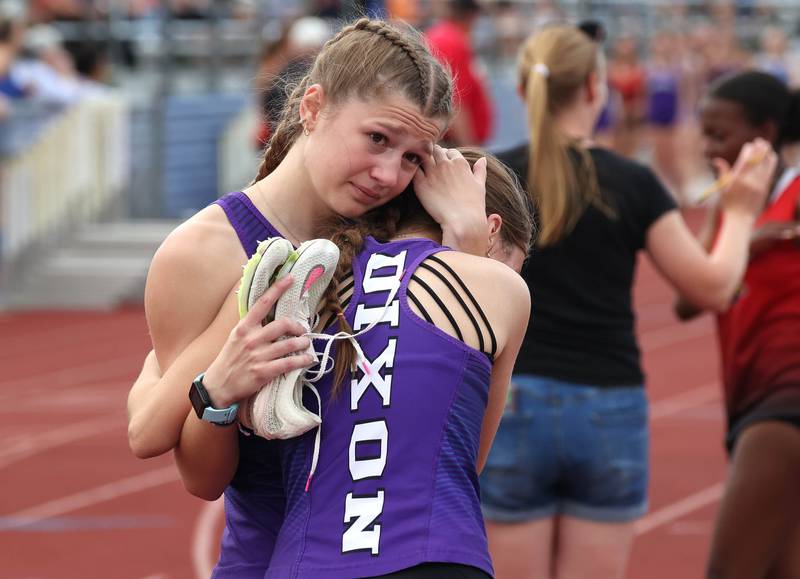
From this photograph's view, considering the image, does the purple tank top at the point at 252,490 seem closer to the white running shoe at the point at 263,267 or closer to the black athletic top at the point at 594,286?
the white running shoe at the point at 263,267

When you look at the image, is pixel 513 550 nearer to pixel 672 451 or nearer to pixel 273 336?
pixel 273 336

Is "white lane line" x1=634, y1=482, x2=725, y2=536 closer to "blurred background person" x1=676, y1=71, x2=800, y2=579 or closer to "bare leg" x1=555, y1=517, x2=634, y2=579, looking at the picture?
"blurred background person" x1=676, y1=71, x2=800, y2=579

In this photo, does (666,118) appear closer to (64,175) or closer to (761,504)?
(64,175)

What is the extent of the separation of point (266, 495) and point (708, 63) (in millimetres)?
23612

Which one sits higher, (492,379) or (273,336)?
(273,336)

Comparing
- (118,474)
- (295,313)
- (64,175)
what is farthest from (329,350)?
(64,175)

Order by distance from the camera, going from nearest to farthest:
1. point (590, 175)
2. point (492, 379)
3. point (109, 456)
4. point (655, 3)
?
1. point (492, 379)
2. point (590, 175)
3. point (109, 456)
4. point (655, 3)

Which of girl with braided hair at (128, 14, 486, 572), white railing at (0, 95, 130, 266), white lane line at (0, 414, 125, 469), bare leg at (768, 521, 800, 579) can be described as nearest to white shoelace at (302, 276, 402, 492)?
girl with braided hair at (128, 14, 486, 572)

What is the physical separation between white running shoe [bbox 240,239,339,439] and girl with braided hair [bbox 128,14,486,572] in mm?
173

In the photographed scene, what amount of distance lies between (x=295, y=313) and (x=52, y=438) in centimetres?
727

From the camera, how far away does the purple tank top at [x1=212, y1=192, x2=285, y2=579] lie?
8.54 feet

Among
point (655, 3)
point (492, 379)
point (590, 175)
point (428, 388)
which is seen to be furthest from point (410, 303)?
point (655, 3)

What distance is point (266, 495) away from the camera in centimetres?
264

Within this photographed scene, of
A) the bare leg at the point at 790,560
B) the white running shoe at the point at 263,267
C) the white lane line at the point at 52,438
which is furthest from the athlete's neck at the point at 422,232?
the white lane line at the point at 52,438
